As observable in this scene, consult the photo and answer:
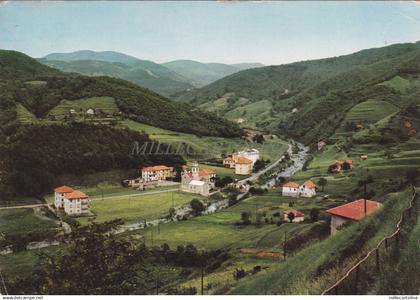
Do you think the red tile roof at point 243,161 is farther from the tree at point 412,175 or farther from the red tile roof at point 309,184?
the tree at point 412,175

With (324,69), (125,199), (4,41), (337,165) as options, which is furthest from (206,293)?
(324,69)

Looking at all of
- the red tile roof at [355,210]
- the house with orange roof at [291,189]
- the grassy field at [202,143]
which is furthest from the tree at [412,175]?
the grassy field at [202,143]

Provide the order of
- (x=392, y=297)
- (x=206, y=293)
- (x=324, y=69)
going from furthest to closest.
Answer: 1. (x=324, y=69)
2. (x=206, y=293)
3. (x=392, y=297)

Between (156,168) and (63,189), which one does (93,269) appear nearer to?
(63,189)

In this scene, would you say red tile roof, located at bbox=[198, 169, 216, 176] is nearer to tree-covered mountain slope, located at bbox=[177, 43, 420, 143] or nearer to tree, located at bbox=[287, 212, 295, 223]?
tree, located at bbox=[287, 212, 295, 223]

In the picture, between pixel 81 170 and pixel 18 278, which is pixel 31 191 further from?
pixel 18 278

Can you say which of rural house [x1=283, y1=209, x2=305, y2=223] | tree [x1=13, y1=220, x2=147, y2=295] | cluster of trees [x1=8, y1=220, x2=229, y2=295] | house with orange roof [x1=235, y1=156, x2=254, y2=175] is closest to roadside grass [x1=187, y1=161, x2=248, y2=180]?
house with orange roof [x1=235, y1=156, x2=254, y2=175]

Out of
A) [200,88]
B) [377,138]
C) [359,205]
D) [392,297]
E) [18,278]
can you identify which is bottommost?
[18,278]
